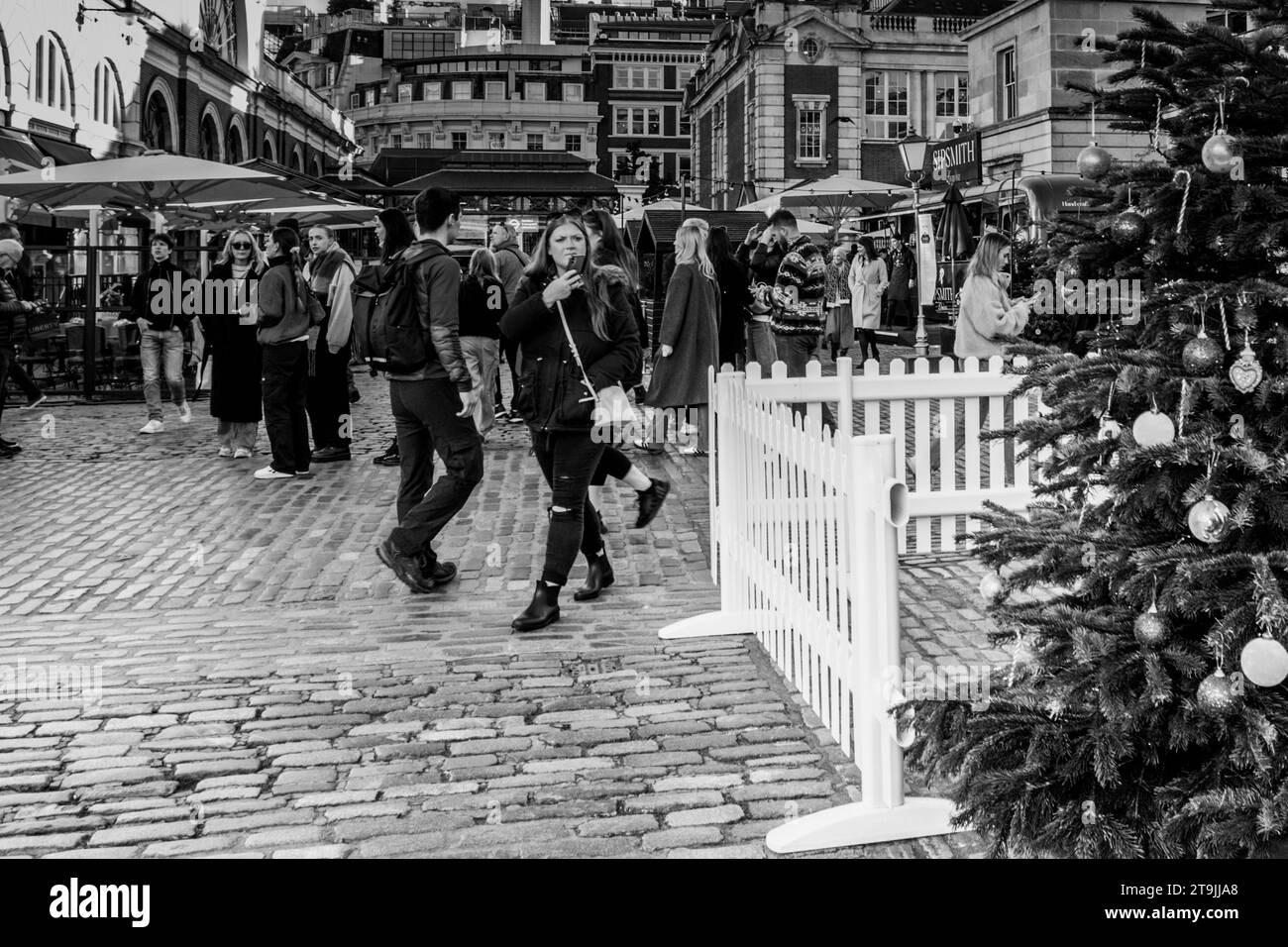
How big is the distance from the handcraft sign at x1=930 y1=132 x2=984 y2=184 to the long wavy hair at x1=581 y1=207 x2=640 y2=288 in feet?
78.0

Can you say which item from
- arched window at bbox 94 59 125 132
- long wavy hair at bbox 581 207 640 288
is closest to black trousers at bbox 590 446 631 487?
long wavy hair at bbox 581 207 640 288

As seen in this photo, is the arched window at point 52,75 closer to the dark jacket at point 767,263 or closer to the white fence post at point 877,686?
the dark jacket at point 767,263

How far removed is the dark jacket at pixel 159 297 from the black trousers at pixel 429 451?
7082 millimetres

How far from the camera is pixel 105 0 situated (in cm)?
2820

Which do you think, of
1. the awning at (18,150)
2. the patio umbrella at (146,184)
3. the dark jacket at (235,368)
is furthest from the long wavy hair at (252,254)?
the awning at (18,150)

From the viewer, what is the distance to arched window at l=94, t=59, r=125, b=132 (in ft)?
91.2

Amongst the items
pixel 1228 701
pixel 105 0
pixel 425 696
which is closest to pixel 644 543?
pixel 425 696

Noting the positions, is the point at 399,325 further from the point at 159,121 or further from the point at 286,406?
the point at 159,121

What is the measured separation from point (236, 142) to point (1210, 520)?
44.3 metres

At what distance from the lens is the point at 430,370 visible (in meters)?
7.05

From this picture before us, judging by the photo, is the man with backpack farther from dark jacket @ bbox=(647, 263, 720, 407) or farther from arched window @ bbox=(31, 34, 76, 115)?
arched window @ bbox=(31, 34, 76, 115)

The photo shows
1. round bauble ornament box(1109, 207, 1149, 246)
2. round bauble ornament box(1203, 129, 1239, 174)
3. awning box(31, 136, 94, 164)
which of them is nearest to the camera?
round bauble ornament box(1203, 129, 1239, 174)

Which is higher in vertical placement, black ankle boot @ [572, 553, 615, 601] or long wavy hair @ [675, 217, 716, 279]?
long wavy hair @ [675, 217, 716, 279]
